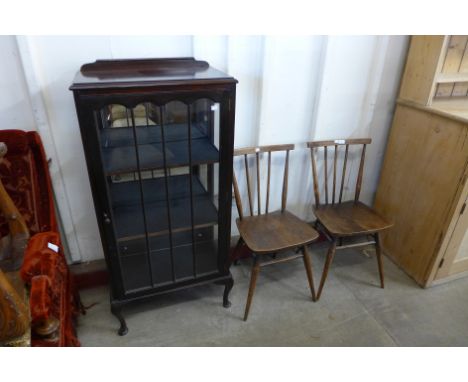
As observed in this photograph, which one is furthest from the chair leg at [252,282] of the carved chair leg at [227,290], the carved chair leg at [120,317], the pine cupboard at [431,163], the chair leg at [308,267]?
the pine cupboard at [431,163]

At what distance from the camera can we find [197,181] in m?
1.63

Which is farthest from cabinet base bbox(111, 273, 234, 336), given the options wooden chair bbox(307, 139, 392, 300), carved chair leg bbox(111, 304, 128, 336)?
wooden chair bbox(307, 139, 392, 300)

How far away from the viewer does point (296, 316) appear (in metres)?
1.80

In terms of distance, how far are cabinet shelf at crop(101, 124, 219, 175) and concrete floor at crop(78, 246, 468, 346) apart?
876mm

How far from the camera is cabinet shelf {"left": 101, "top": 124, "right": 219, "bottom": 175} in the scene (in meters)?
1.35

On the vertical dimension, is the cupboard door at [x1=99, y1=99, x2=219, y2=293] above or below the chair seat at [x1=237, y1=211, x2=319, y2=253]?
above

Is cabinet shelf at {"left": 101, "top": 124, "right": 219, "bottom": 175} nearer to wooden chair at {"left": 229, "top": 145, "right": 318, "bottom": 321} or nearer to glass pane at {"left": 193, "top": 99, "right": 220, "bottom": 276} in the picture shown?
glass pane at {"left": 193, "top": 99, "right": 220, "bottom": 276}

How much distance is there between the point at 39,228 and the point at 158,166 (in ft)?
2.21

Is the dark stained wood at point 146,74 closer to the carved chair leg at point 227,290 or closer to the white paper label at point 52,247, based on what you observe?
the white paper label at point 52,247

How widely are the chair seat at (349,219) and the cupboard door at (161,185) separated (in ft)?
2.19

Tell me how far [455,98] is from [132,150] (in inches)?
77.1

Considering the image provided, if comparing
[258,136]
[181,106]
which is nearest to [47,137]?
[181,106]

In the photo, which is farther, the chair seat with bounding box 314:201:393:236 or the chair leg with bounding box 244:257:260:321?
the chair seat with bounding box 314:201:393:236

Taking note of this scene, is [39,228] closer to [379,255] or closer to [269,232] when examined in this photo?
Answer: [269,232]
